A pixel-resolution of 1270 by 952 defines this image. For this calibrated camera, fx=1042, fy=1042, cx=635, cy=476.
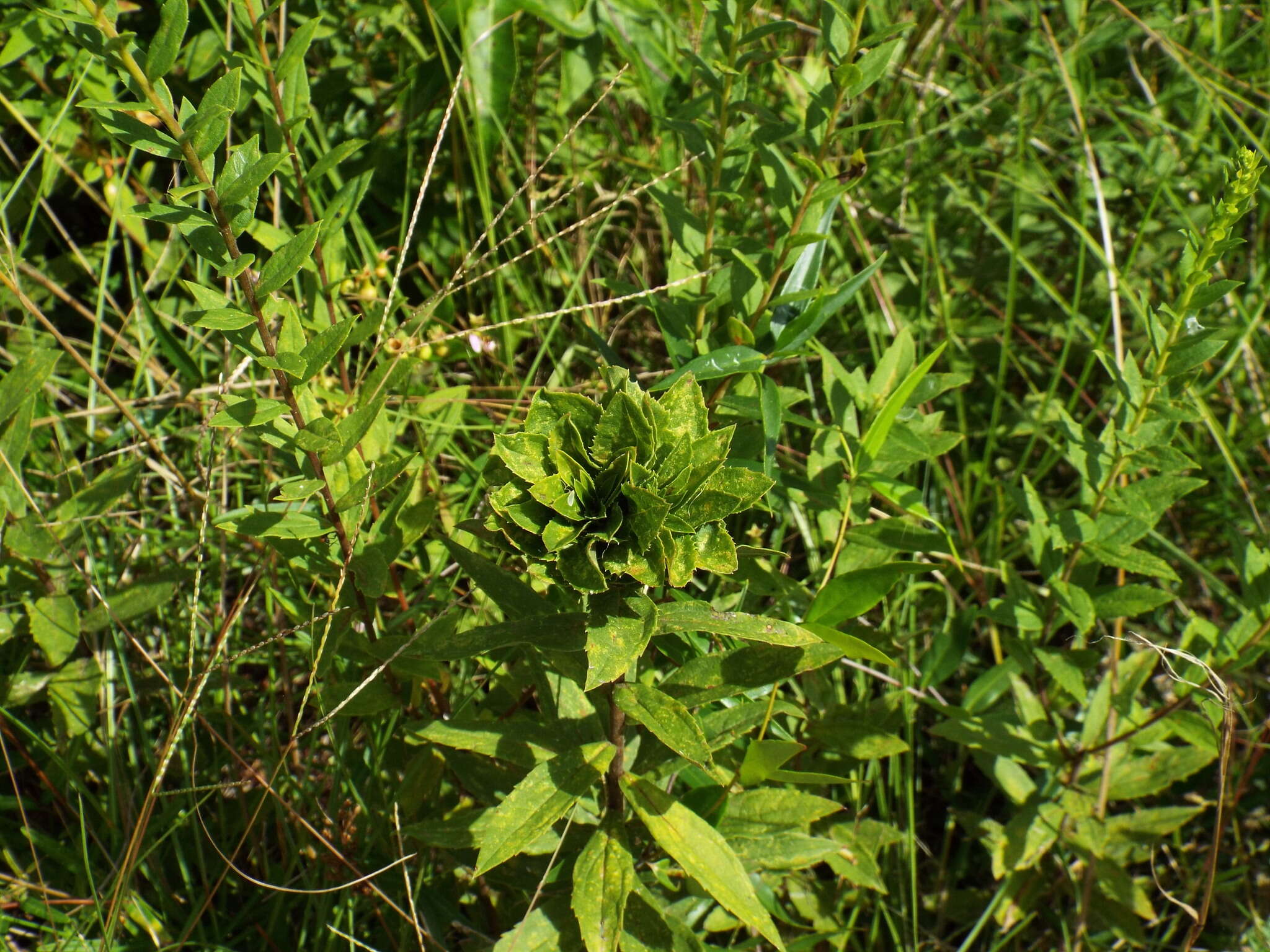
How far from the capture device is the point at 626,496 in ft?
5.06

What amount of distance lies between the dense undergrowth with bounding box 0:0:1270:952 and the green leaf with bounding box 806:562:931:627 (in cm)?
1

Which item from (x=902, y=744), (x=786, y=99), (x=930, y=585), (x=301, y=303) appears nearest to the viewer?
(x=902, y=744)

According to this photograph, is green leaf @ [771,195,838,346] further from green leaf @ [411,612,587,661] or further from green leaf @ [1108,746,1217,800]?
green leaf @ [1108,746,1217,800]

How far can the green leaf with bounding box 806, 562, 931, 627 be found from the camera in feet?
6.13

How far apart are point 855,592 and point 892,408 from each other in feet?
1.22

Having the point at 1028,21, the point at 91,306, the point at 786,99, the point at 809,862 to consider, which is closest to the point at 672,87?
the point at 786,99

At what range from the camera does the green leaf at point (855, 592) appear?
6.13 feet

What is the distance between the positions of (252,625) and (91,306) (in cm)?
133

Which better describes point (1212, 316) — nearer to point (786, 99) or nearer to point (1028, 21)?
point (1028, 21)

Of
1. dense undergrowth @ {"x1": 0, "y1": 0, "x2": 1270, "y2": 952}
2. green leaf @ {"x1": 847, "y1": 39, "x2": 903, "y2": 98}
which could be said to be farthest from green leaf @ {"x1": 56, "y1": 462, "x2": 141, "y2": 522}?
green leaf @ {"x1": 847, "y1": 39, "x2": 903, "y2": 98}

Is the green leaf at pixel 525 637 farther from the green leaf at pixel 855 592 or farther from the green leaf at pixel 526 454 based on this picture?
the green leaf at pixel 855 592

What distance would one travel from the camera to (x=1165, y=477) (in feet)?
7.50

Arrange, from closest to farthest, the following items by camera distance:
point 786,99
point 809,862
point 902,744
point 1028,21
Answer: point 809,862, point 902,744, point 786,99, point 1028,21

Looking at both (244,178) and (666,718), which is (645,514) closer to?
(666,718)
